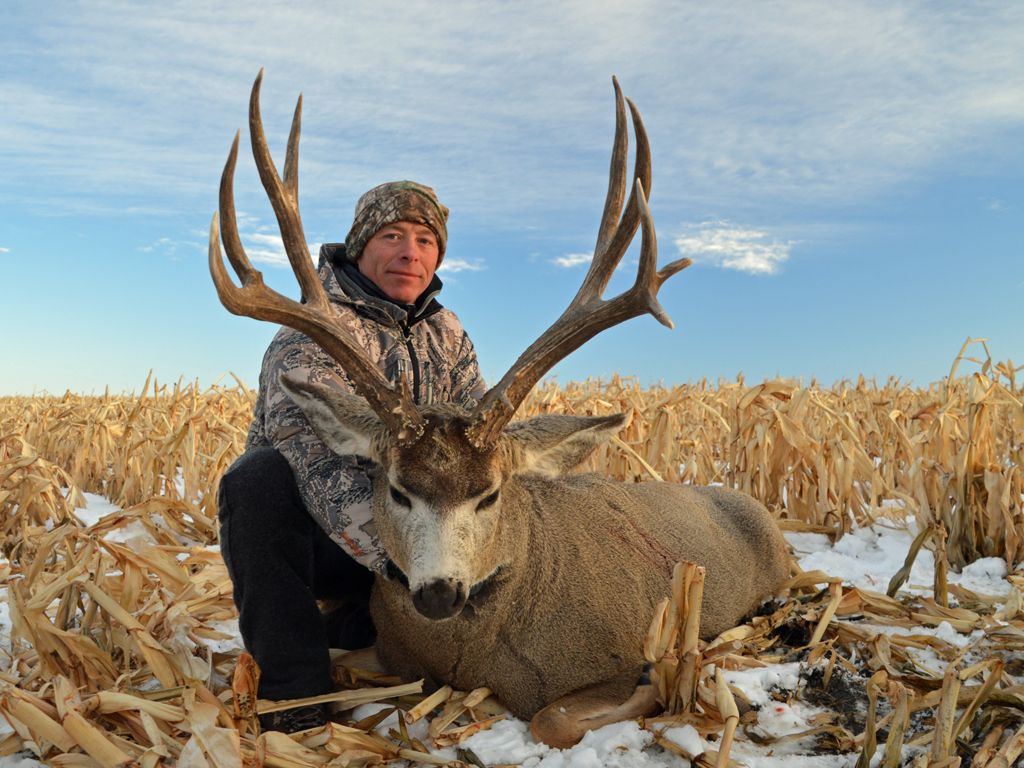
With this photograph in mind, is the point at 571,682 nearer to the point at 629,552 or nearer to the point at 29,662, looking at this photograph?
the point at 629,552

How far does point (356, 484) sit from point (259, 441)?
895 millimetres

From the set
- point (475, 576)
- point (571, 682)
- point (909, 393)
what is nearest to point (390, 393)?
point (475, 576)

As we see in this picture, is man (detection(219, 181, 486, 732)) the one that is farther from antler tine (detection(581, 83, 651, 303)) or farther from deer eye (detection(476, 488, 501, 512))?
antler tine (detection(581, 83, 651, 303))

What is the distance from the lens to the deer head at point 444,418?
3010 millimetres

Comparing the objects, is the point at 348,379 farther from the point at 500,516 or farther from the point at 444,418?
the point at 500,516

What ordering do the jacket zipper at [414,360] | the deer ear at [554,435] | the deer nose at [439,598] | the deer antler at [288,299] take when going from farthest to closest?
the jacket zipper at [414,360], the deer ear at [554,435], the deer antler at [288,299], the deer nose at [439,598]

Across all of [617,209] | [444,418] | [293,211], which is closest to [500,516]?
[444,418]

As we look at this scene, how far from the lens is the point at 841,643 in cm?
404

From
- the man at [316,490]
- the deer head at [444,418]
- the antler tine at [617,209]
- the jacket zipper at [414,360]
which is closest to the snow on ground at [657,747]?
the man at [316,490]

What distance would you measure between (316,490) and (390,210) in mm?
1980

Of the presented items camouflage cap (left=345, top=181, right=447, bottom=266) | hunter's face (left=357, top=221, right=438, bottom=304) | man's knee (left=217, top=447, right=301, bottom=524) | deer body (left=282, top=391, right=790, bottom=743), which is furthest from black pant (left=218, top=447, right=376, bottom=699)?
camouflage cap (left=345, top=181, right=447, bottom=266)

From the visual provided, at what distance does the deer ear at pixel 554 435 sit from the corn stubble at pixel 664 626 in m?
0.49

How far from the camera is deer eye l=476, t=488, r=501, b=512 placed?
3174 mm

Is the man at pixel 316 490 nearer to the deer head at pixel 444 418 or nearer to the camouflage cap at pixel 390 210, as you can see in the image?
the camouflage cap at pixel 390 210
